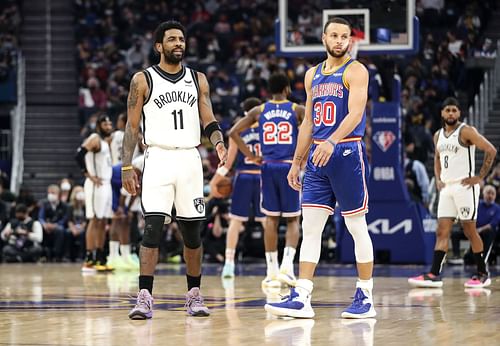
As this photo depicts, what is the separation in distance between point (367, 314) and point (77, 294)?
3730 millimetres

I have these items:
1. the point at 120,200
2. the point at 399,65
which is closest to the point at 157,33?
the point at 120,200

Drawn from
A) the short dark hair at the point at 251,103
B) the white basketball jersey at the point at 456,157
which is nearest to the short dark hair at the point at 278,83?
the short dark hair at the point at 251,103

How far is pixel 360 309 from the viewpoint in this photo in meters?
8.47

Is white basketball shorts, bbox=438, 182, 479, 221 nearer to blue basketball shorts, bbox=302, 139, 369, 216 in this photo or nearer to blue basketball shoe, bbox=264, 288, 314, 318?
blue basketball shorts, bbox=302, 139, 369, 216

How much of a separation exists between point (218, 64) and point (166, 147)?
59.6 feet

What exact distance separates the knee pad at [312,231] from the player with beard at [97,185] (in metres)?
7.35

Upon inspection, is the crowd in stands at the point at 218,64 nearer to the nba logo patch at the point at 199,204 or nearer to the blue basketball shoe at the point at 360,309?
the nba logo patch at the point at 199,204

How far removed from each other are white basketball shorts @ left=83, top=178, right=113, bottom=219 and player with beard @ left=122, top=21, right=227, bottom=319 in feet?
22.9

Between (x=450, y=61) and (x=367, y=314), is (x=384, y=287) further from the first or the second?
(x=450, y=61)

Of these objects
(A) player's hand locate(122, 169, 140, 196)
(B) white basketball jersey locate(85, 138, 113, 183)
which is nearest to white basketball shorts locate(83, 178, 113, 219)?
(B) white basketball jersey locate(85, 138, 113, 183)

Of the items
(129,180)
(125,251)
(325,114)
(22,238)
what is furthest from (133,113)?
(22,238)

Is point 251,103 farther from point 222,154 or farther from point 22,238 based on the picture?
point 22,238

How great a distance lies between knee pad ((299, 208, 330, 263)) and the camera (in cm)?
856

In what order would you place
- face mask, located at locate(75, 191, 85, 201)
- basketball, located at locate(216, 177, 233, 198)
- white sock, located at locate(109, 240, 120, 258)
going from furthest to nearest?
1. face mask, located at locate(75, 191, 85, 201)
2. white sock, located at locate(109, 240, 120, 258)
3. basketball, located at locate(216, 177, 233, 198)
